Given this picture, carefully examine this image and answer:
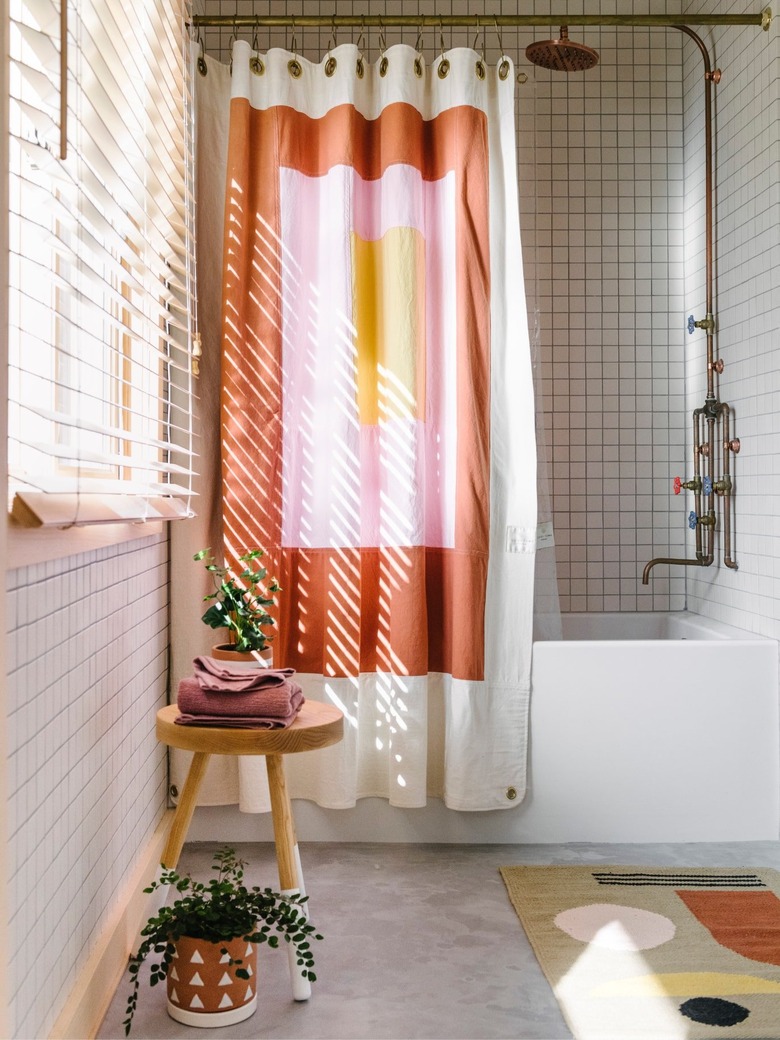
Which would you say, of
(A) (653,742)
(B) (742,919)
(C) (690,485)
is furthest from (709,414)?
(B) (742,919)

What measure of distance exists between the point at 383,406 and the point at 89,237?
1.22 meters

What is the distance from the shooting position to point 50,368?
1782 millimetres

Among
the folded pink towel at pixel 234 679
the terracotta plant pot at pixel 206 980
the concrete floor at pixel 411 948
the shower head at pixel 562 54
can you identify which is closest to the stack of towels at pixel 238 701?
the folded pink towel at pixel 234 679

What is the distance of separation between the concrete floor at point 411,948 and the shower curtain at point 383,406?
0.17 metres

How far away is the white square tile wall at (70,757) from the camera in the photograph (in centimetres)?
143

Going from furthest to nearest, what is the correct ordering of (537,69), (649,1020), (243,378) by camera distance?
(537,69)
(243,378)
(649,1020)

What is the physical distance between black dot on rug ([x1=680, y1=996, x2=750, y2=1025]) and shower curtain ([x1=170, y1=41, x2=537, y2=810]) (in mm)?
932

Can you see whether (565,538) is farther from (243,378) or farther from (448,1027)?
(448,1027)

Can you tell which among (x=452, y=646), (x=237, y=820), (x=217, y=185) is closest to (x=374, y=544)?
(x=452, y=646)

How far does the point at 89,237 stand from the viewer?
1.69 meters

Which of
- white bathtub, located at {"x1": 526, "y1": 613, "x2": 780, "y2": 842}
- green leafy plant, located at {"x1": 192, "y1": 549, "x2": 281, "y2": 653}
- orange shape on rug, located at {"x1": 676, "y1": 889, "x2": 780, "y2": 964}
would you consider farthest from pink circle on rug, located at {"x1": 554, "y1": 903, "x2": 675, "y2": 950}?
green leafy plant, located at {"x1": 192, "y1": 549, "x2": 281, "y2": 653}

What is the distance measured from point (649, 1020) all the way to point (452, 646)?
44.4 inches

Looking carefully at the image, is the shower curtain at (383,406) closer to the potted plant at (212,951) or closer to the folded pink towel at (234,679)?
the folded pink towel at (234,679)

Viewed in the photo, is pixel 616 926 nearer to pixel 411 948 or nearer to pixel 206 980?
pixel 411 948
